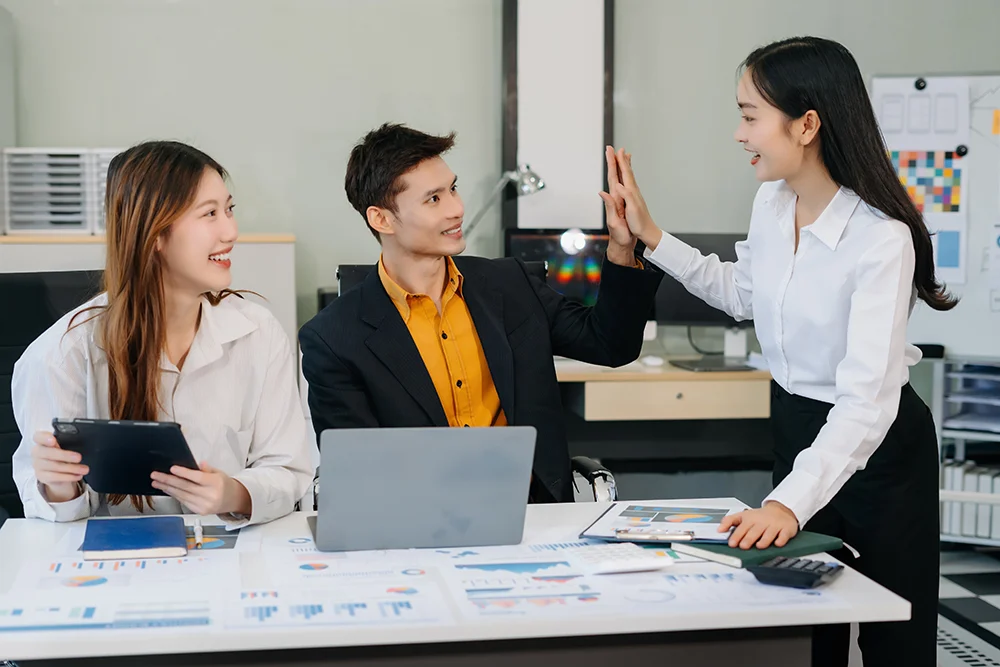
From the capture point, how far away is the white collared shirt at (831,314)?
1.64m

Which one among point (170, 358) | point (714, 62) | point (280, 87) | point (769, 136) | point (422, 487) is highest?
point (714, 62)

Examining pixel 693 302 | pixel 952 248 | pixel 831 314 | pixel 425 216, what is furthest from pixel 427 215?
pixel 952 248

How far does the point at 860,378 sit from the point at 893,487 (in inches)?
10.1

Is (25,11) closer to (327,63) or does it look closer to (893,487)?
(327,63)

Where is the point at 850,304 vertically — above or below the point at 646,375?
above

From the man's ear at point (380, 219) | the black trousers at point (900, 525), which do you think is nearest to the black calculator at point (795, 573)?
the black trousers at point (900, 525)

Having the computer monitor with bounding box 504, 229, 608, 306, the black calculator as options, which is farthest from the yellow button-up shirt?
the computer monitor with bounding box 504, 229, 608, 306

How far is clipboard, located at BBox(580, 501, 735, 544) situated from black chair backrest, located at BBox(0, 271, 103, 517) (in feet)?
4.17

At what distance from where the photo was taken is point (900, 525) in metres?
1.81

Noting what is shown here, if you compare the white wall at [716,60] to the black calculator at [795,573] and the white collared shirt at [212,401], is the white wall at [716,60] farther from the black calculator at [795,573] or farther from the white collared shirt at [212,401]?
the black calculator at [795,573]

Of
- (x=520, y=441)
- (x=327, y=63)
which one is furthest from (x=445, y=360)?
(x=327, y=63)

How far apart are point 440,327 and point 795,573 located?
1.03 meters

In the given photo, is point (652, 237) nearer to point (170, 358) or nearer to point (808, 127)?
point (808, 127)

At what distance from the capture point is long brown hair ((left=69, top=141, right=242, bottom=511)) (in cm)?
177
